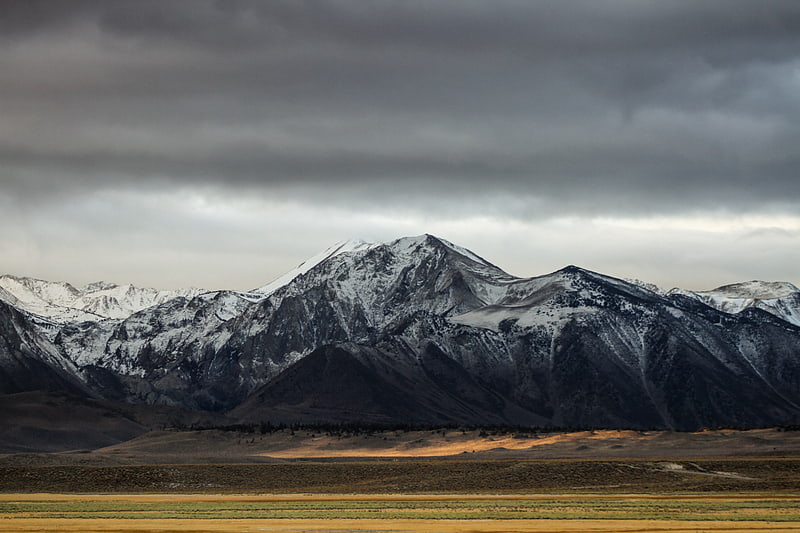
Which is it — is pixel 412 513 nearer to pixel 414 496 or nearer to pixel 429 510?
pixel 429 510

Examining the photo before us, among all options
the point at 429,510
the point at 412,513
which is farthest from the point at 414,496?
the point at 412,513

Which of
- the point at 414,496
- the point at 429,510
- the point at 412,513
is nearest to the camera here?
the point at 412,513

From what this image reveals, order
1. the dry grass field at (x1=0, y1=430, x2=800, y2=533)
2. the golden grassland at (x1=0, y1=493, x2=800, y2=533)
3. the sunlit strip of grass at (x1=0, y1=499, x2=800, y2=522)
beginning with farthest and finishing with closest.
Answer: the sunlit strip of grass at (x1=0, y1=499, x2=800, y2=522)
the dry grass field at (x1=0, y1=430, x2=800, y2=533)
the golden grassland at (x1=0, y1=493, x2=800, y2=533)

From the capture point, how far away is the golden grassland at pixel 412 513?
87.6m

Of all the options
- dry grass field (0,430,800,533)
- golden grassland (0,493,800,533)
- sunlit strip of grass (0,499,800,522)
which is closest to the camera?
golden grassland (0,493,800,533)

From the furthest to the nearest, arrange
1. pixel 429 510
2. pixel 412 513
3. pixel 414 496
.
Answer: pixel 414 496 → pixel 429 510 → pixel 412 513

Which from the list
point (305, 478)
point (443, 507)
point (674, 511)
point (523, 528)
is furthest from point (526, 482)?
point (523, 528)

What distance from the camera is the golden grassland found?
87625 mm

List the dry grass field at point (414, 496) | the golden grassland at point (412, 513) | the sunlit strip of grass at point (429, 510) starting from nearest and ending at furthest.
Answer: the golden grassland at point (412, 513), the dry grass field at point (414, 496), the sunlit strip of grass at point (429, 510)

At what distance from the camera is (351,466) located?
180m

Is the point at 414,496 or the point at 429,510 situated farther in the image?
the point at 414,496

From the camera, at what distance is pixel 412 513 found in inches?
4031

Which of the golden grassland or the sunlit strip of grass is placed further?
the sunlit strip of grass

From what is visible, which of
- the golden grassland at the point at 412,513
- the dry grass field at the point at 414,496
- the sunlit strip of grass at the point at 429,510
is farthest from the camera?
the sunlit strip of grass at the point at 429,510
